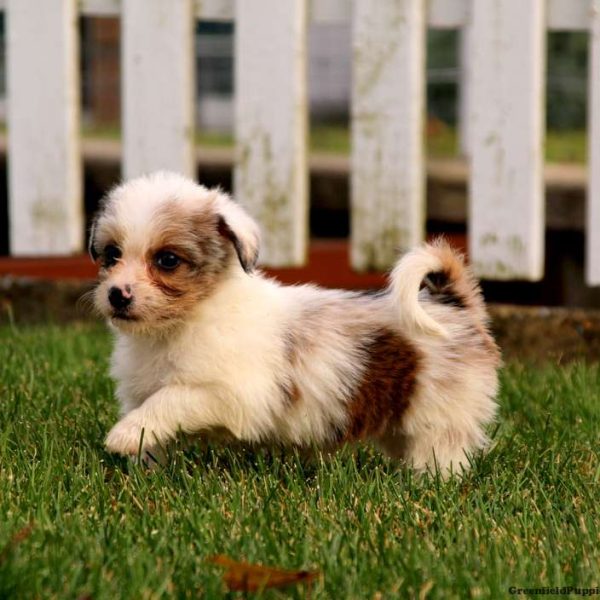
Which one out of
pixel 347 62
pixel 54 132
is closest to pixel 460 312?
pixel 54 132

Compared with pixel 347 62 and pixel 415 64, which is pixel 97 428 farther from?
pixel 347 62

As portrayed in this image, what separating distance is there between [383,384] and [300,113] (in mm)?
1983

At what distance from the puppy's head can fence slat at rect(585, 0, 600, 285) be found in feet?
6.26

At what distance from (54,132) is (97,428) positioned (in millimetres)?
2146

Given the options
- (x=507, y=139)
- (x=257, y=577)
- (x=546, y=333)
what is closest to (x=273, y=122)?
(x=507, y=139)

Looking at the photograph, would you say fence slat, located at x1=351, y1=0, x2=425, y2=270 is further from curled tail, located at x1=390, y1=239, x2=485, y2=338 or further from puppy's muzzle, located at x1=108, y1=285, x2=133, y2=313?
puppy's muzzle, located at x1=108, y1=285, x2=133, y2=313

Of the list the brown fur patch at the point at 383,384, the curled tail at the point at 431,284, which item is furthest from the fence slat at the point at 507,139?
the brown fur patch at the point at 383,384

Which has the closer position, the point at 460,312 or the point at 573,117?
the point at 460,312

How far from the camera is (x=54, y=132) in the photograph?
18.0ft

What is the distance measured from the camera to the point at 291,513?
287 cm

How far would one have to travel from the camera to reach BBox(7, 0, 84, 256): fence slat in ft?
17.8

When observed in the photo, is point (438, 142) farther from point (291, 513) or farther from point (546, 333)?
point (291, 513)

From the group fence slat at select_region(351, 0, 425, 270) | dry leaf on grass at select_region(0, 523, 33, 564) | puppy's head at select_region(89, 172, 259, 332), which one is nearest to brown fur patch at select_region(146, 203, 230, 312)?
puppy's head at select_region(89, 172, 259, 332)

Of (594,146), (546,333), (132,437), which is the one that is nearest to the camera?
(132,437)
